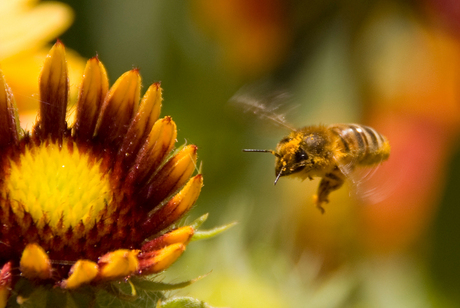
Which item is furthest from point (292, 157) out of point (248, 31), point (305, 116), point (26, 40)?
point (248, 31)

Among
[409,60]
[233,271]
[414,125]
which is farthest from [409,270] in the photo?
[409,60]

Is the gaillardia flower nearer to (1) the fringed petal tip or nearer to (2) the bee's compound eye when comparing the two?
(1) the fringed petal tip

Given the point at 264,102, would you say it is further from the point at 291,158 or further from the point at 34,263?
the point at 34,263

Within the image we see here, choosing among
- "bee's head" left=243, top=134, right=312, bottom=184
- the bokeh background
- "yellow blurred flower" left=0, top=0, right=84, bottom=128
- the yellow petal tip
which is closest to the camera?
the yellow petal tip

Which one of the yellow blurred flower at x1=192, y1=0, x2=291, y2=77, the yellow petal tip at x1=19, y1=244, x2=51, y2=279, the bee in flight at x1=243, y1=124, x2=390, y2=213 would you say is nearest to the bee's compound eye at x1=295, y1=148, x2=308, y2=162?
the bee in flight at x1=243, y1=124, x2=390, y2=213

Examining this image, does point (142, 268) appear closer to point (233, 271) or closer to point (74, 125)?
point (74, 125)

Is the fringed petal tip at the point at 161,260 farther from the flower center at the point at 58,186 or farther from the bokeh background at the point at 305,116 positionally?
the bokeh background at the point at 305,116
